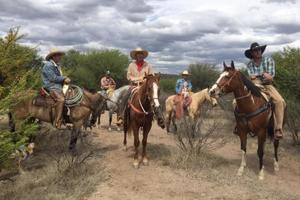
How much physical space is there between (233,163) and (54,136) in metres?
4.82

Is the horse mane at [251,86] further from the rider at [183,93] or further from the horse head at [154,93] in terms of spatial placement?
the rider at [183,93]

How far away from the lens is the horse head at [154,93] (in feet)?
25.7

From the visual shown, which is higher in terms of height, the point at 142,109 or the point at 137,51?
the point at 137,51

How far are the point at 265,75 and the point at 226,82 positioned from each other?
117 cm

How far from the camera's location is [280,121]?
8438 mm

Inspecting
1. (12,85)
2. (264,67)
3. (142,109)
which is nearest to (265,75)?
(264,67)

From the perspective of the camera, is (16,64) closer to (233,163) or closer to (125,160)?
(125,160)

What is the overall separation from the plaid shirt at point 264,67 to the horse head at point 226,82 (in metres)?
1.01

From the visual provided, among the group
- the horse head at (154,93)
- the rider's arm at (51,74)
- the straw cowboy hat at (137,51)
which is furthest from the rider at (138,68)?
the rider's arm at (51,74)

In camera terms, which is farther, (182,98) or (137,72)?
(182,98)

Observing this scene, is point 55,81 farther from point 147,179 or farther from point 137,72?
point 147,179

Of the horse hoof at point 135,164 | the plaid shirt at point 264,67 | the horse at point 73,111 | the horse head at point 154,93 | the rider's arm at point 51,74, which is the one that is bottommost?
the horse hoof at point 135,164

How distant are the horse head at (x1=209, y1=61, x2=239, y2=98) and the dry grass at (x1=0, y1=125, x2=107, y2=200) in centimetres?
267

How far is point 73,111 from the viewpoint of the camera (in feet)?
30.0
